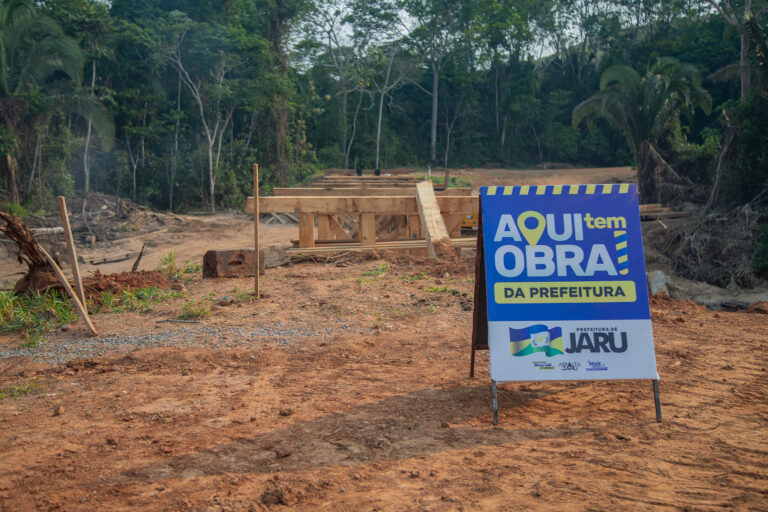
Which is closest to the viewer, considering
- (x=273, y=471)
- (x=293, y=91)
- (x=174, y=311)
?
(x=273, y=471)

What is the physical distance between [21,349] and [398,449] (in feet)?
12.6

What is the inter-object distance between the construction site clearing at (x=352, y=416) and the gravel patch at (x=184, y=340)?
27 millimetres

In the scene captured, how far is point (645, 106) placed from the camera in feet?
73.2

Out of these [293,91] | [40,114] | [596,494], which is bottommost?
[596,494]

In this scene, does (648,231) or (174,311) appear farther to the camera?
(648,231)

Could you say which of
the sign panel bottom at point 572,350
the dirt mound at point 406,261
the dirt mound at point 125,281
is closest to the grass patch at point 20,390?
the dirt mound at point 125,281

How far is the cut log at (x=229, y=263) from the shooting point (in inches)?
313

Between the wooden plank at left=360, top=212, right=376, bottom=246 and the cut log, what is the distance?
241 cm

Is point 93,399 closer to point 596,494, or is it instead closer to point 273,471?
point 273,471

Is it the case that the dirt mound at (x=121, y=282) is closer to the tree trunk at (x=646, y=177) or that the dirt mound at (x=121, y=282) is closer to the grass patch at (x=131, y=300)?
the grass patch at (x=131, y=300)

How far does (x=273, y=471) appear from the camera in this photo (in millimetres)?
3031

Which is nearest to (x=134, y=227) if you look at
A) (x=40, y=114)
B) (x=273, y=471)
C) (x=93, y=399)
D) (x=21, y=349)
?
(x=40, y=114)

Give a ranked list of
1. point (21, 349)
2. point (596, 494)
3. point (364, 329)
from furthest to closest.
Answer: point (364, 329) < point (21, 349) < point (596, 494)

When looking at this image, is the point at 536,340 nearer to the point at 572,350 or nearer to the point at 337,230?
the point at 572,350
